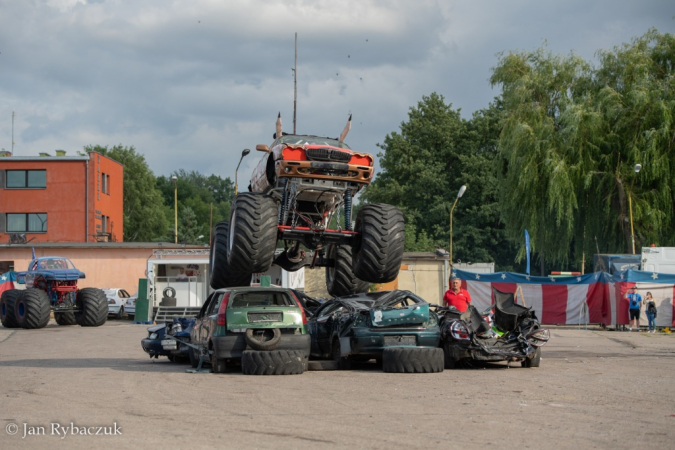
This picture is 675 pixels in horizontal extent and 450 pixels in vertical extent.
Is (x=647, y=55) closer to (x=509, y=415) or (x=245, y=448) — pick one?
(x=509, y=415)

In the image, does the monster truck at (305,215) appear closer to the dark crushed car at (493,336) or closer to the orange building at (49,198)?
the dark crushed car at (493,336)

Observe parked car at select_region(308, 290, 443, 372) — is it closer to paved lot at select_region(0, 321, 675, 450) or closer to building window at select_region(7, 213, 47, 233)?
paved lot at select_region(0, 321, 675, 450)

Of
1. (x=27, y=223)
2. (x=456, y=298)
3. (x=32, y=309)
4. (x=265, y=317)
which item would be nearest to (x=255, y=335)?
(x=265, y=317)

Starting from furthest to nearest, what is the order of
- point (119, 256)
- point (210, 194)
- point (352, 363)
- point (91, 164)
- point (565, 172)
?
1. point (210, 194)
2. point (91, 164)
3. point (119, 256)
4. point (565, 172)
5. point (352, 363)

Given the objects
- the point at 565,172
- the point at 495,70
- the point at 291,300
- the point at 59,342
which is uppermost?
the point at 495,70

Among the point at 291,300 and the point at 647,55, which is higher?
the point at 647,55

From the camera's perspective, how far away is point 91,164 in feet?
195

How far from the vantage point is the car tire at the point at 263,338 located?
13.8m

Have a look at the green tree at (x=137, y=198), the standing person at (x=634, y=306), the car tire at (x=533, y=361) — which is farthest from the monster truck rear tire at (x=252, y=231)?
the green tree at (x=137, y=198)

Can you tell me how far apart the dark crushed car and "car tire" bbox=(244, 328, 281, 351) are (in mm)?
3149

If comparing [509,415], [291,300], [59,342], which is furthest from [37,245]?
[509,415]

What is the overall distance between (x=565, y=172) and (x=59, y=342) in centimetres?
2312

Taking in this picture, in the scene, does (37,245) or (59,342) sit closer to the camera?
(59,342)

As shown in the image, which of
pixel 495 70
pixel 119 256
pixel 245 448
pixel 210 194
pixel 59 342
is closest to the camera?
pixel 245 448
